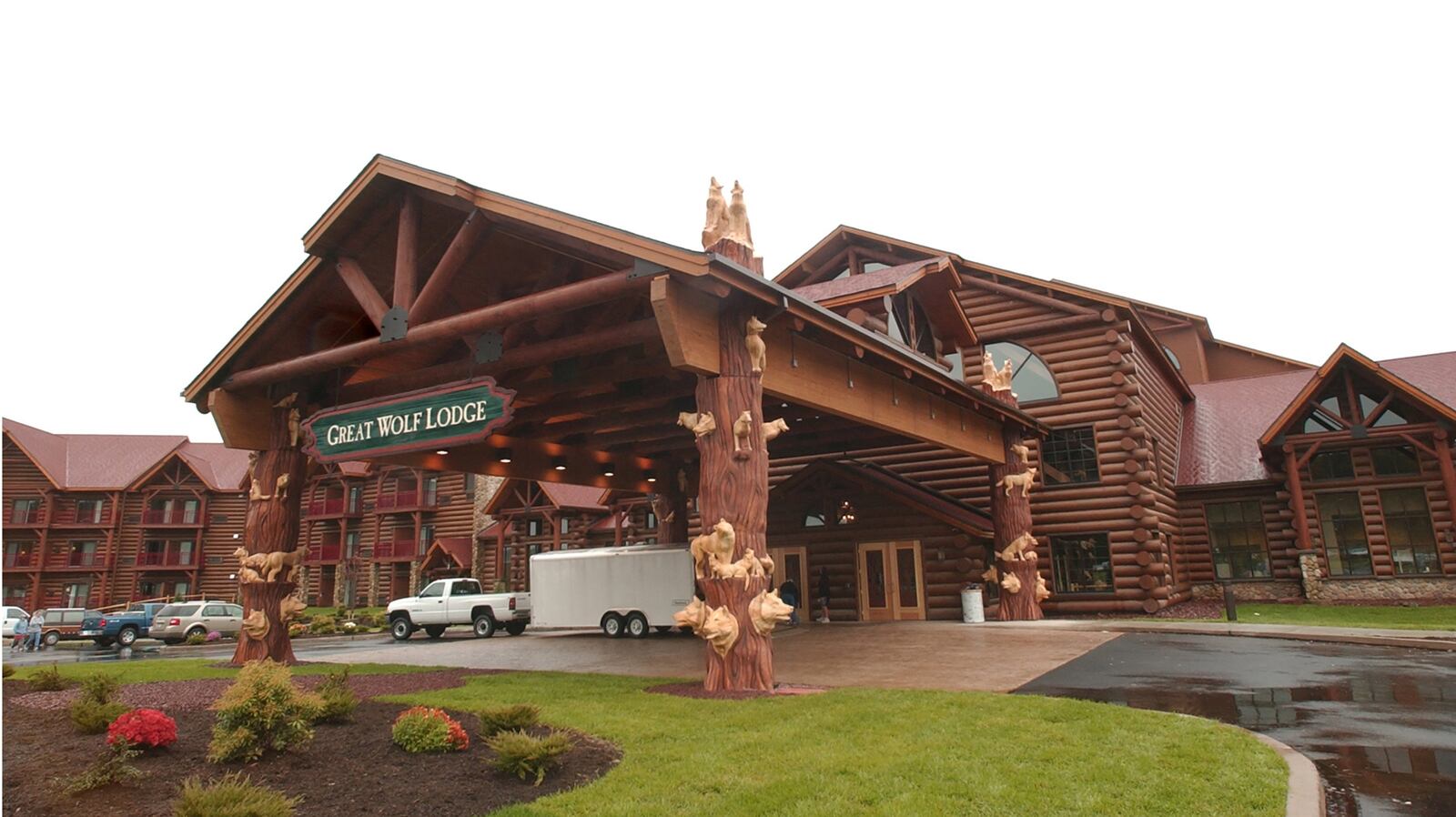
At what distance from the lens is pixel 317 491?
174 feet

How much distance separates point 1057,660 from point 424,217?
12.1m

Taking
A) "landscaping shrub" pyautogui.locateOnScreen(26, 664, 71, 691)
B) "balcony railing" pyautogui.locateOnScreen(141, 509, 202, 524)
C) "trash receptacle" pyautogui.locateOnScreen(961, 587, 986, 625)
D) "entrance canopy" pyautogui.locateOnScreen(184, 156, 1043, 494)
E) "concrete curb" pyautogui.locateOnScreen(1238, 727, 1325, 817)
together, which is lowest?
"concrete curb" pyautogui.locateOnScreen(1238, 727, 1325, 817)

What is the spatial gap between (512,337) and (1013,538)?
1337cm

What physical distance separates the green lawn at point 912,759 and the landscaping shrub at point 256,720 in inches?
66.7

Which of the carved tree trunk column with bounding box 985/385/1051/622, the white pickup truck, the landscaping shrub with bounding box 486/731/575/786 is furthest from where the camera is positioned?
the white pickup truck

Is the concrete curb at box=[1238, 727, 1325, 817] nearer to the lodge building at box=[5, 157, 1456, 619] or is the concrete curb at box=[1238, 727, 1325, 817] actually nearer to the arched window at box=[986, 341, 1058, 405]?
the lodge building at box=[5, 157, 1456, 619]

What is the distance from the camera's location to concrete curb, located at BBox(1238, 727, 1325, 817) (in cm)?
583

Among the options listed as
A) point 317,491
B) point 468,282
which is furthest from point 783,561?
point 317,491

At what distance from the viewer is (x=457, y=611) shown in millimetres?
28156

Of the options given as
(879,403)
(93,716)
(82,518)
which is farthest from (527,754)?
(82,518)

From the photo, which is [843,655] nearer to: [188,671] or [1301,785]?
[1301,785]

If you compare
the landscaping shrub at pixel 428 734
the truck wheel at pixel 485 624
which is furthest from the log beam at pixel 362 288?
the truck wheel at pixel 485 624

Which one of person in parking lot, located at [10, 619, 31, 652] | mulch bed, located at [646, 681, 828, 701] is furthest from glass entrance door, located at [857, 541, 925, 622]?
person in parking lot, located at [10, 619, 31, 652]

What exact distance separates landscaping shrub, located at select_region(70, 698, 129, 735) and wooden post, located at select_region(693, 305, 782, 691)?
6050mm
